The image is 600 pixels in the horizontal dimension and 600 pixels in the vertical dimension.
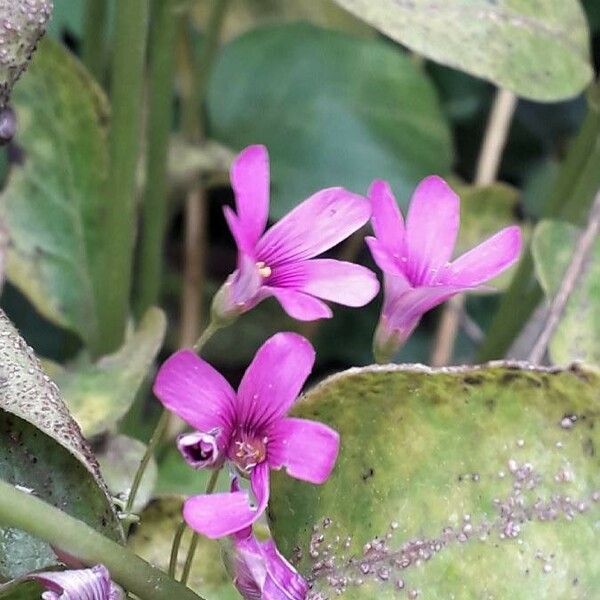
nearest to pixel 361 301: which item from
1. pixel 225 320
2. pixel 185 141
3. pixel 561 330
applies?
pixel 225 320

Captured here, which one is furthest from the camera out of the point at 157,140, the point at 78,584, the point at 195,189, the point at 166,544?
the point at 195,189

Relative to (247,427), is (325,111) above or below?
below

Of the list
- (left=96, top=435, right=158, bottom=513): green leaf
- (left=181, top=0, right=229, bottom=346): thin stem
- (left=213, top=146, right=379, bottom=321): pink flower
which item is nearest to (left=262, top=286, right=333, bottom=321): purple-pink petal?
(left=213, top=146, right=379, bottom=321): pink flower

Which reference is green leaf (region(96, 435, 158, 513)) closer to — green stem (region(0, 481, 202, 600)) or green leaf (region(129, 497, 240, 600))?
green leaf (region(129, 497, 240, 600))

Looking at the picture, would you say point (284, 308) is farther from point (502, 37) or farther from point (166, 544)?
point (502, 37)

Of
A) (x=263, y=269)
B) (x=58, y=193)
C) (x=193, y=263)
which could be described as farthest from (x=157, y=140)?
(x=263, y=269)

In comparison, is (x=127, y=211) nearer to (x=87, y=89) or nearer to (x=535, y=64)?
(x=87, y=89)
